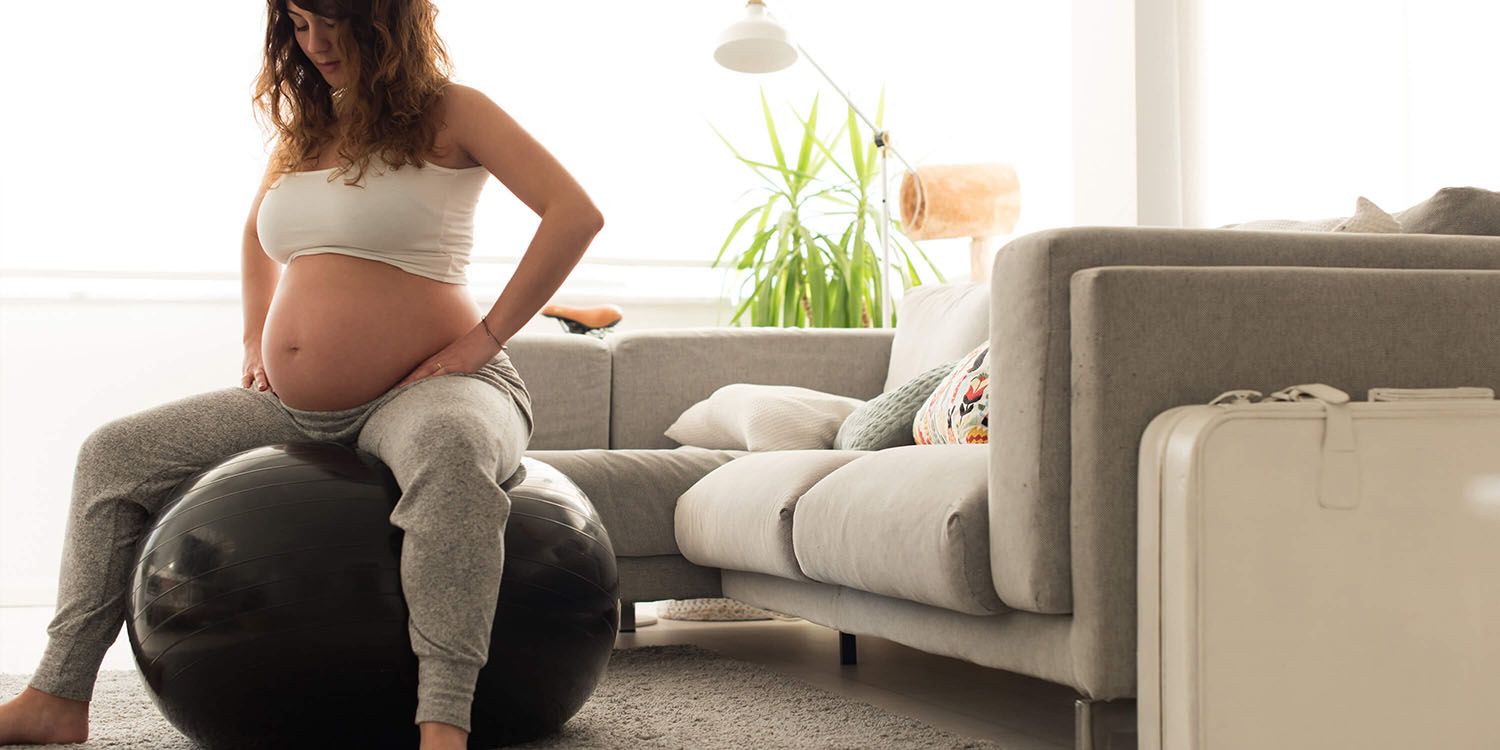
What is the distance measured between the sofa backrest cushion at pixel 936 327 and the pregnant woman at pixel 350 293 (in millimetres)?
1245

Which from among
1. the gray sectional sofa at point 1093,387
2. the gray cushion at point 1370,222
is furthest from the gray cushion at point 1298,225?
the gray sectional sofa at point 1093,387

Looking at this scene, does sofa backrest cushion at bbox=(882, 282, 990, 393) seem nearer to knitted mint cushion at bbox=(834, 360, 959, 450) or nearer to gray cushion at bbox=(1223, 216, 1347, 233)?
knitted mint cushion at bbox=(834, 360, 959, 450)

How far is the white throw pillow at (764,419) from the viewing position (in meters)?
2.96

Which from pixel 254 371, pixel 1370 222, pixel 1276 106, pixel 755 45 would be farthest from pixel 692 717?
pixel 1276 106

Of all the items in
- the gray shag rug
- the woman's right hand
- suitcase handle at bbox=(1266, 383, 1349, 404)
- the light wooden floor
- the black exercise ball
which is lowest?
the light wooden floor

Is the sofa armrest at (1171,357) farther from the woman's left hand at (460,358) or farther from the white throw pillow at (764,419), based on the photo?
the white throw pillow at (764,419)

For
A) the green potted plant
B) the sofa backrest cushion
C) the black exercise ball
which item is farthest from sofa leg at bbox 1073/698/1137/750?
the green potted plant

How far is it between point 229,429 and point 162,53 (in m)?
3.05

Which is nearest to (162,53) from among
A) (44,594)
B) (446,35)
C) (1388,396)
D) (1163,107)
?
(446,35)

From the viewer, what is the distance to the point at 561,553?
1.72 m

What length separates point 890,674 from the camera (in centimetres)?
252

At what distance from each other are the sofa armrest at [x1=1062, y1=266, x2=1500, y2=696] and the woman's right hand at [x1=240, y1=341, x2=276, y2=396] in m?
1.14

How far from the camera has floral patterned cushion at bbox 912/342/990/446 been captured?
2295 millimetres

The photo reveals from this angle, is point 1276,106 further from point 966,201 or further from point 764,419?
point 764,419
